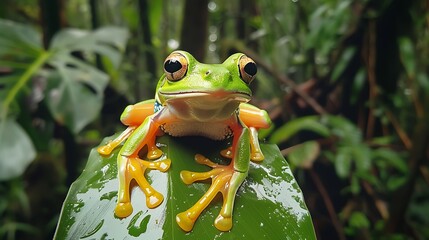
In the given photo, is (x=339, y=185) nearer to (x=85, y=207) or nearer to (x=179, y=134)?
(x=179, y=134)

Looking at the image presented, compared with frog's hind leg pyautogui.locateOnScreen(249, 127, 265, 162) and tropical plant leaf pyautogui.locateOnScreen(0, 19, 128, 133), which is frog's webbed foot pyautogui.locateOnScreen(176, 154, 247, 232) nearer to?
frog's hind leg pyautogui.locateOnScreen(249, 127, 265, 162)

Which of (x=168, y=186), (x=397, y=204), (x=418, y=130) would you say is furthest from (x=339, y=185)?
(x=168, y=186)

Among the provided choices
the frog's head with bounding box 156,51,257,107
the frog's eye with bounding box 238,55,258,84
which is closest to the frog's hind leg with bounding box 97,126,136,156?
the frog's head with bounding box 156,51,257,107

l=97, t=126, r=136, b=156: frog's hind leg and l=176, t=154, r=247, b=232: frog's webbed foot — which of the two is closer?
l=176, t=154, r=247, b=232: frog's webbed foot

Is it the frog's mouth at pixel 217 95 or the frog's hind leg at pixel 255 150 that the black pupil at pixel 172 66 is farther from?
the frog's hind leg at pixel 255 150

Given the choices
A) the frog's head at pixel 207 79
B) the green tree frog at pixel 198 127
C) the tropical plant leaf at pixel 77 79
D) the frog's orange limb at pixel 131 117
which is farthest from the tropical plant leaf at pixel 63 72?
the frog's head at pixel 207 79

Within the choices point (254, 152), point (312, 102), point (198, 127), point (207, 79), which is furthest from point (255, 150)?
point (312, 102)

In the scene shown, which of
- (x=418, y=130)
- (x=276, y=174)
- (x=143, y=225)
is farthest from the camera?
(x=418, y=130)
